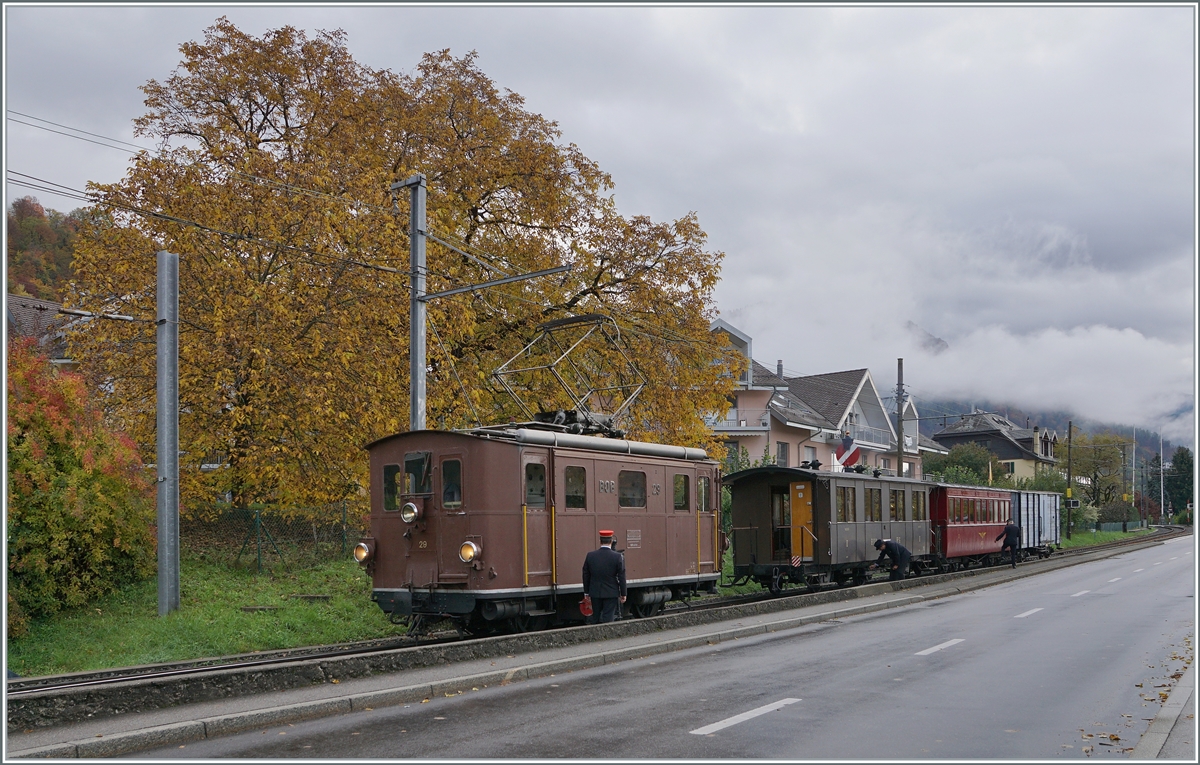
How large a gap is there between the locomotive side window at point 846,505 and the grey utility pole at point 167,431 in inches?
610

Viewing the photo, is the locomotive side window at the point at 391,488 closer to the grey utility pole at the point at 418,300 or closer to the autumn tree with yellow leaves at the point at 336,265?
the grey utility pole at the point at 418,300

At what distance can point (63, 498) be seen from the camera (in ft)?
59.3

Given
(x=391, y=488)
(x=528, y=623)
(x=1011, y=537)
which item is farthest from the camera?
(x=1011, y=537)

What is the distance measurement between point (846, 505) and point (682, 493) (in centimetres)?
848

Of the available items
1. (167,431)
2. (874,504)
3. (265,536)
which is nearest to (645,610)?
(167,431)

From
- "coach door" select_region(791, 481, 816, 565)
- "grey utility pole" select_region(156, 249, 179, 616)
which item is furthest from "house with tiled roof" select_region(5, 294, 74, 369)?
"coach door" select_region(791, 481, 816, 565)

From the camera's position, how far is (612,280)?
29.4m

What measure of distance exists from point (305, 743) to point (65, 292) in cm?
1794

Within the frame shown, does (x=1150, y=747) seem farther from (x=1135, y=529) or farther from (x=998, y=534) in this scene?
(x=1135, y=529)

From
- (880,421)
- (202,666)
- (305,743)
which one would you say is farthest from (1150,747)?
(880,421)

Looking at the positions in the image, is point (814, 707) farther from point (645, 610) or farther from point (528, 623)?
point (645, 610)

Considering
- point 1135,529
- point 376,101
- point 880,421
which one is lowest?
point 1135,529

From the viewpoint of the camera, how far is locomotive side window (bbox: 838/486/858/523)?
87.1 feet

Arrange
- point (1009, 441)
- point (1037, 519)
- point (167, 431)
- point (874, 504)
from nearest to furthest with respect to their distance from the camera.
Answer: point (167, 431) < point (874, 504) < point (1037, 519) < point (1009, 441)
